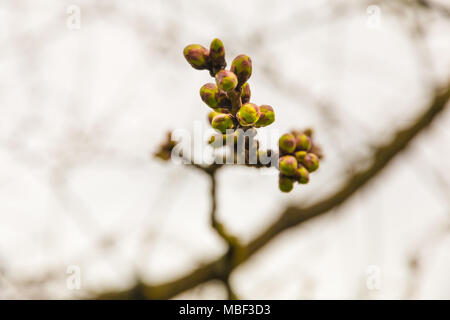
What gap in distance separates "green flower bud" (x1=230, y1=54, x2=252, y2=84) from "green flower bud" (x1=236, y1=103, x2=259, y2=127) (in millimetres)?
71

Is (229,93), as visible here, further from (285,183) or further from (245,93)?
(285,183)

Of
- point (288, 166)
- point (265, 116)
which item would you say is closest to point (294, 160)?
point (288, 166)

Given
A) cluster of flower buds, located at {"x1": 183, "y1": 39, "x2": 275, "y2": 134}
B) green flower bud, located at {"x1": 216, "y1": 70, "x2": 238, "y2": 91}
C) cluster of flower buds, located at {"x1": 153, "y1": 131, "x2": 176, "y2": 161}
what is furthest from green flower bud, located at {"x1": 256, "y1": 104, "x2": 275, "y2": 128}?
cluster of flower buds, located at {"x1": 153, "y1": 131, "x2": 176, "y2": 161}

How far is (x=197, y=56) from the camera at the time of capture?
93 cm

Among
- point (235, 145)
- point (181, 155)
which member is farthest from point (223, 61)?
point (181, 155)

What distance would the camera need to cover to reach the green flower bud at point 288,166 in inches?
38.8

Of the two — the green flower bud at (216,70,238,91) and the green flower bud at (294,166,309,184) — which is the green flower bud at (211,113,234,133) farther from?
the green flower bud at (294,166,309,184)

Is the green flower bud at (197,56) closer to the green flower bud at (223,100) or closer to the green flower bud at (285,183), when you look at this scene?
the green flower bud at (223,100)

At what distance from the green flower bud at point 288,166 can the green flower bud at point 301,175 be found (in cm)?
1

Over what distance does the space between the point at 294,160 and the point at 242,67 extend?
11.1 inches
